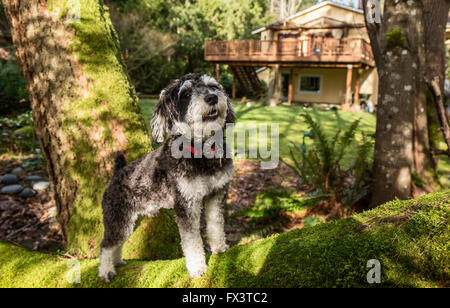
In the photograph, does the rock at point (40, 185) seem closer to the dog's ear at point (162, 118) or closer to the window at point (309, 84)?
the dog's ear at point (162, 118)

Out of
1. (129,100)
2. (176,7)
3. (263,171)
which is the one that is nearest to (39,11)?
(129,100)

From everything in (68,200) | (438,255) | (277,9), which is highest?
(277,9)

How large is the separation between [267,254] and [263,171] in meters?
6.03

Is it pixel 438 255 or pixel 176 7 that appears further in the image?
pixel 176 7


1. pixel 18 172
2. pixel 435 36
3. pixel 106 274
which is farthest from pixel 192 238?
pixel 18 172

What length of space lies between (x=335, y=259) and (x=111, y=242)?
1.80 m

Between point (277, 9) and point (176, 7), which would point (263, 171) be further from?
point (277, 9)

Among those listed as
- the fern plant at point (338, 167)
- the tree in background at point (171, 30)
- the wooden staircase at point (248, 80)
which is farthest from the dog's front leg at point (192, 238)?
the wooden staircase at point (248, 80)

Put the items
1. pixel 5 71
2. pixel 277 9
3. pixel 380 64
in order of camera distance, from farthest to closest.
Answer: pixel 277 9 → pixel 5 71 → pixel 380 64

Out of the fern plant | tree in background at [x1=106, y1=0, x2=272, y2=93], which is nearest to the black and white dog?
the fern plant

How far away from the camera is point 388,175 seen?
174 inches

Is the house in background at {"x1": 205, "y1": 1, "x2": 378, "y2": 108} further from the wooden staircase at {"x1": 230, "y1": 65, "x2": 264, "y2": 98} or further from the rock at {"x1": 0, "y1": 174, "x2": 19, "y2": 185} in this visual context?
the rock at {"x1": 0, "y1": 174, "x2": 19, "y2": 185}
